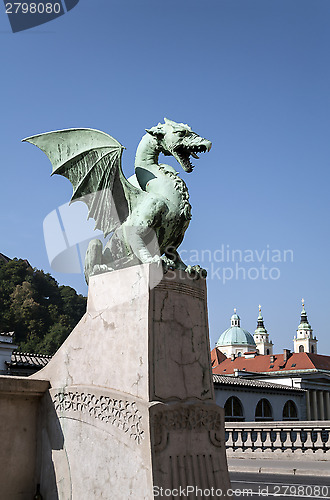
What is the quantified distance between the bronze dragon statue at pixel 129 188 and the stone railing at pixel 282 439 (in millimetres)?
9753

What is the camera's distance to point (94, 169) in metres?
6.15

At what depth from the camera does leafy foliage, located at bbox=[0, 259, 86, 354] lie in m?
50.7

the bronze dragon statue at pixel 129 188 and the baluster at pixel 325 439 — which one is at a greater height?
the bronze dragon statue at pixel 129 188

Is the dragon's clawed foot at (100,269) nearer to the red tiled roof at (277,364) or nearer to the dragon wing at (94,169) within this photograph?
the dragon wing at (94,169)

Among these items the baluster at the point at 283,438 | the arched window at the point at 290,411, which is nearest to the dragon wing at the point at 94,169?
the baluster at the point at 283,438

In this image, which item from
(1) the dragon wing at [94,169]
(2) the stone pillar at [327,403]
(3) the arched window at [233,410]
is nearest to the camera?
(1) the dragon wing at [94,169]

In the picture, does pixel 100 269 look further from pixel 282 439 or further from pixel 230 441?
pixel 230 441

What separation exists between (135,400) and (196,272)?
1311mm

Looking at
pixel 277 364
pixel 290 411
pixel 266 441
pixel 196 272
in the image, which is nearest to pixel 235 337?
pixel 277 364

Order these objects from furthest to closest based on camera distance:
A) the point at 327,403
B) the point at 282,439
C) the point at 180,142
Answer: the point at 327,403 → the point at 282,439 → the point at 180,142

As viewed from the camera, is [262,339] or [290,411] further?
[262,339]

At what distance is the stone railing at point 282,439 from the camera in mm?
13781

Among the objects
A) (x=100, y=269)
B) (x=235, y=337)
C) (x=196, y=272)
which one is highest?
(x=235, y=337)

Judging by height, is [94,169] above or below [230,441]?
above
